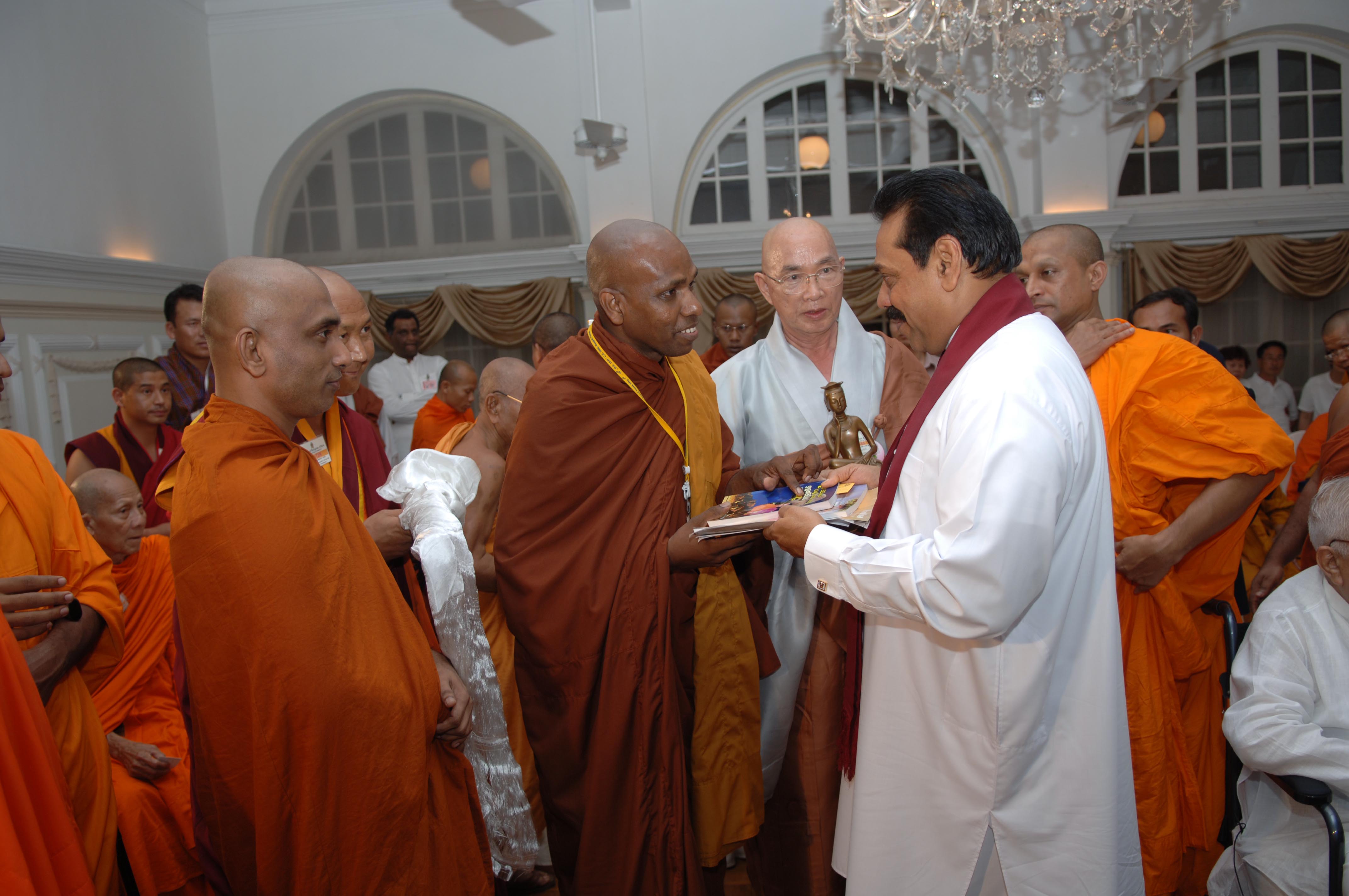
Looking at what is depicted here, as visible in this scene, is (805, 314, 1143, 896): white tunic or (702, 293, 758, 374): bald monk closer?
(805, 314, 1143, 896): white tunic

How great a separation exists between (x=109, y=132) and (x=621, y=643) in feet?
23.5

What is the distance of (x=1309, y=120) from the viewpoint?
823 cm

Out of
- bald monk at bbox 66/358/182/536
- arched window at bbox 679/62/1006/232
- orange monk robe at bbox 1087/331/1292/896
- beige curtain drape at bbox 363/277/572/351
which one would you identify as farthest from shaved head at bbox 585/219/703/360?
arched window at bbox 679/62/1006/232

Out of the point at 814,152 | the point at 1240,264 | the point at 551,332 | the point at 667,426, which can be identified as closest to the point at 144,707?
the point at 667,426

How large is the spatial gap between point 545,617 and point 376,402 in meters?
4.90

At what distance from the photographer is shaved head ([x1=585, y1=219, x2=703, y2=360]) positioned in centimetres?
241

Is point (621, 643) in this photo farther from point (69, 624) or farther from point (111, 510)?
point (111, 510)

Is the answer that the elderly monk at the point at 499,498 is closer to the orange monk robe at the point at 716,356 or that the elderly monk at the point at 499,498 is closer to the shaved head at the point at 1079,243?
the shaved head at the point at 1079,243

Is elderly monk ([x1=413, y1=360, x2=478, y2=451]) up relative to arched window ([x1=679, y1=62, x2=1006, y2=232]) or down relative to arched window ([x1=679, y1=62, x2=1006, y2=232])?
down

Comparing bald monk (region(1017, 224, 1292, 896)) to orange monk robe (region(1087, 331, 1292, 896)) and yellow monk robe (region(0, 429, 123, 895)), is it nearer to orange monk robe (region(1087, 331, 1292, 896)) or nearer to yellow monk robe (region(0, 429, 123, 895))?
orange monk robe (region(1087, 331, 1292, 896))

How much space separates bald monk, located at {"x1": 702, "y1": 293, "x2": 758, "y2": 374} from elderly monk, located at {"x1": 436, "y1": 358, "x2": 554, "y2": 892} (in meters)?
2.86

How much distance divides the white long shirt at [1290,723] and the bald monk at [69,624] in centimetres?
271

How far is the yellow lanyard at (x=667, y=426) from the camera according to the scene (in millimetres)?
2445

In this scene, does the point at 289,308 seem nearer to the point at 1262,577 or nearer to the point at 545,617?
the point at 545,617
